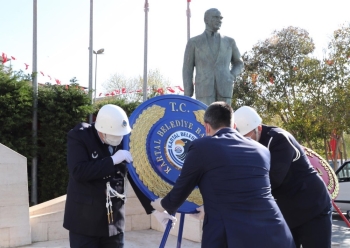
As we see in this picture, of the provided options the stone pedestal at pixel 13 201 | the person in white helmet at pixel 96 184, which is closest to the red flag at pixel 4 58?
the stone pedestal at pixel 13 201

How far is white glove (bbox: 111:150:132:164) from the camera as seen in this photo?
11.1 feet

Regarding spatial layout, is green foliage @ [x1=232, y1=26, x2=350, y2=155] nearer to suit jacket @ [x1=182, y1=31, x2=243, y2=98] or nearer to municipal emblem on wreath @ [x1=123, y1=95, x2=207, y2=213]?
suit jacket @ [x1=182, y1=31, x2=243, y2=98]

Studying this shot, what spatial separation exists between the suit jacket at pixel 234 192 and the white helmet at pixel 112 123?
72cm

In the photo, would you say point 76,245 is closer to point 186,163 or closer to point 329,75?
point 186,163

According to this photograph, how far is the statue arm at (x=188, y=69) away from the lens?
7.23 metres

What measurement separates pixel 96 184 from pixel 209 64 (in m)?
4.08

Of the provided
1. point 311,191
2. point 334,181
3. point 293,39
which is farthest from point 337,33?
point 311,191

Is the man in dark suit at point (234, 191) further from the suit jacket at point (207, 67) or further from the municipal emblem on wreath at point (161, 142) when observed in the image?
the suit jacket at point (207, 67)

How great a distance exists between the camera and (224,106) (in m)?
3.04

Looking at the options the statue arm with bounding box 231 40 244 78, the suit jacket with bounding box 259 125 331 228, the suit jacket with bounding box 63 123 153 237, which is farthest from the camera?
the statue arm with bounding box 231 40 244 78

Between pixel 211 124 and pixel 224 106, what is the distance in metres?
0.14

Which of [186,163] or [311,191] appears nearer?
[186,163]

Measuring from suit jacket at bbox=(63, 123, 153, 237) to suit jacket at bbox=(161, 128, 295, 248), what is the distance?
77cm

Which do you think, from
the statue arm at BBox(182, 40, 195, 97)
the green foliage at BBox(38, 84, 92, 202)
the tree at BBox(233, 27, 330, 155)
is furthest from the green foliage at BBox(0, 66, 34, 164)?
the tree at BBox(233, 27, 330, 155)
